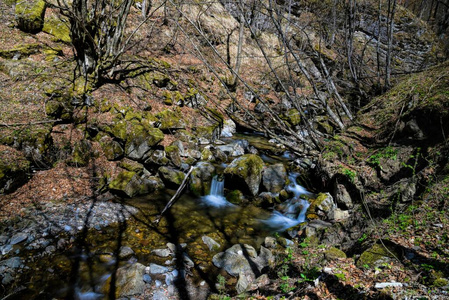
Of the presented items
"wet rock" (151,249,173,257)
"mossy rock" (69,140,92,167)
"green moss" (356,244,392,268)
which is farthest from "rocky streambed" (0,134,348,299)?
"green moss" (356,244,392,268)

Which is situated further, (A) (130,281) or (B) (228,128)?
(B) (228,128)

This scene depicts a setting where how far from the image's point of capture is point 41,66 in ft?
26.2

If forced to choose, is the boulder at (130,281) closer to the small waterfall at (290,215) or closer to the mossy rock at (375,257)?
the small waterfall at (290,215)

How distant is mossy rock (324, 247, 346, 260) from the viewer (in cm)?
380

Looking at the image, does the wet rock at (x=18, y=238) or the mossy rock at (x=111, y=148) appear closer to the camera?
the wet rock at (x=18, y=238)

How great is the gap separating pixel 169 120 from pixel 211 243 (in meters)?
6.08

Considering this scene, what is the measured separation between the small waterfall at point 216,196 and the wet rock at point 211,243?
170cm

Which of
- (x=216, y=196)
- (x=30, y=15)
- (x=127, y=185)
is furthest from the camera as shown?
(x=30, y=15)

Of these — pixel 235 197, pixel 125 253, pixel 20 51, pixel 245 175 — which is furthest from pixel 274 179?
pixel 20 51

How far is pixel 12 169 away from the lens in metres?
5.48

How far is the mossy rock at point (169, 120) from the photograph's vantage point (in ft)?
31.5

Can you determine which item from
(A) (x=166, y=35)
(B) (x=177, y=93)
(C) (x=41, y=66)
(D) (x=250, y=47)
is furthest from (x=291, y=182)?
(D) (x=250, y=47)

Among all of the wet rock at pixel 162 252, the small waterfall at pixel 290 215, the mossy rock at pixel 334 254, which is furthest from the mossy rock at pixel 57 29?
the mossy rock at pixel 334 254

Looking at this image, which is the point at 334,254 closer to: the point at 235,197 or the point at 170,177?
the point at 235,197
